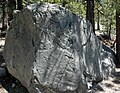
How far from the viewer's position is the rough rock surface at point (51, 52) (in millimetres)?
5828

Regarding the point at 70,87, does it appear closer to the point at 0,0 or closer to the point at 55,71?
the point at 55,71

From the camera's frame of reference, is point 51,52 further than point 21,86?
No

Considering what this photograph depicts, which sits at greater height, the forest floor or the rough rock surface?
the rough rock surface

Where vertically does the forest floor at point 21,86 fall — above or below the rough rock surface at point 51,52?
below

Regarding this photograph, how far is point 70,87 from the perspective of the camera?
5.96 metres

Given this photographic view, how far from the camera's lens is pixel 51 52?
19.5 feet

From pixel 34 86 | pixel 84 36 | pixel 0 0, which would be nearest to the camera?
pixel 34 86

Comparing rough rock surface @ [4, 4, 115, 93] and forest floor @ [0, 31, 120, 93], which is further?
forest floor @ [0, 31, 120, 93]

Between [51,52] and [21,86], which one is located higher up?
[51,52]

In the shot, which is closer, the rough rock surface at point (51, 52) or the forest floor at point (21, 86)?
the rough rock surface at point (51, 52)

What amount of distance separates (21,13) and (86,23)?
1833mm

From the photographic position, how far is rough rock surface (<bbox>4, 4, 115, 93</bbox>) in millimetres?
5828

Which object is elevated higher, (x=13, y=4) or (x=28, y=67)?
(x=13, y=4)

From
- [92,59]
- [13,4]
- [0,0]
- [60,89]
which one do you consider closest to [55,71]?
[60,89]
